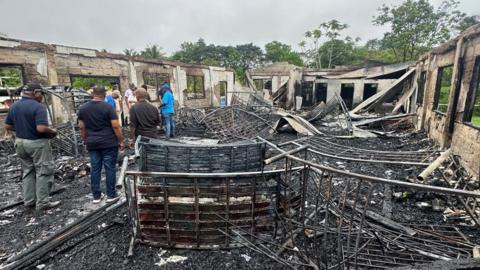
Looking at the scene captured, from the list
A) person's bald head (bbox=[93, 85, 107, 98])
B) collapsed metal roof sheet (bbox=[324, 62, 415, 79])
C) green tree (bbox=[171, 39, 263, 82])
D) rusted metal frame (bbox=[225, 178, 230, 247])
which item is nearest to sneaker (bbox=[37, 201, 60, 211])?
person's bald head (bbox=[93, 85, 107, 98])

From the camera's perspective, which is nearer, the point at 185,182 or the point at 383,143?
the point at 185,182

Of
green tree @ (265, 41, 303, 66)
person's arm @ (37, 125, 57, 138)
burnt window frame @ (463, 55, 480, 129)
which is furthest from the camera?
green tree @ (265, 41, 303, 66)

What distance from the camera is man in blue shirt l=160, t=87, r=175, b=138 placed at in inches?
279

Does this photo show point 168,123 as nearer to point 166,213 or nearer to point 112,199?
point 112,199

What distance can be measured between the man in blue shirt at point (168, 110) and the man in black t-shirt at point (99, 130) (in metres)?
3.69

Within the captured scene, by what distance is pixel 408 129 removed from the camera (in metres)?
9.05

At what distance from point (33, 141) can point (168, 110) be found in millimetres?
4151

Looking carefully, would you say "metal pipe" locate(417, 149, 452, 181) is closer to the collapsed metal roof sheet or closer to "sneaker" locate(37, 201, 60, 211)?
"sneaker" locate(37, 201, 60, 211)

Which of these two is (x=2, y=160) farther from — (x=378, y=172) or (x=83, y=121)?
(x=378, y=172)

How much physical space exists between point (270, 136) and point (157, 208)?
5.78 metres

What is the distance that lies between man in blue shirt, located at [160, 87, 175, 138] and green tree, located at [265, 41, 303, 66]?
2957cm

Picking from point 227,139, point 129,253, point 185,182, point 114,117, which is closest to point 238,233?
point 185,182

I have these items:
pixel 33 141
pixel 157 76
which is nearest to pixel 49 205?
pixel 33 141

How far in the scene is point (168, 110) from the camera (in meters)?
7.25
